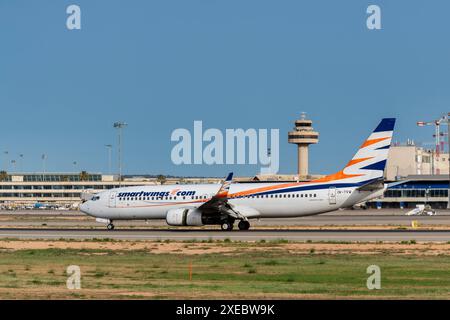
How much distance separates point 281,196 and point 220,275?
3189 centimetres

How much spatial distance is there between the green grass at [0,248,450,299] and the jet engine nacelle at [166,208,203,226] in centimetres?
1865

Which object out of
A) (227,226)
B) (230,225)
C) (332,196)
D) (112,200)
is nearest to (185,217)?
(227,226)

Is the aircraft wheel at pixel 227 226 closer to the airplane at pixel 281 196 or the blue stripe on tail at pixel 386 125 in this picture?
the airplane at pixel 281 196

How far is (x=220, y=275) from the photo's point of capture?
38469mm

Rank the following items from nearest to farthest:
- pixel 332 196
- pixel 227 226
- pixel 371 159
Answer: pixel 332 196
pixel 371 159
pixel 227 226

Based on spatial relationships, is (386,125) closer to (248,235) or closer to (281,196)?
(281,196)

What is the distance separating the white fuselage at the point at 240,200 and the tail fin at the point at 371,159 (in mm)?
1307

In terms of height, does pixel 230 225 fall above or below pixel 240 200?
below

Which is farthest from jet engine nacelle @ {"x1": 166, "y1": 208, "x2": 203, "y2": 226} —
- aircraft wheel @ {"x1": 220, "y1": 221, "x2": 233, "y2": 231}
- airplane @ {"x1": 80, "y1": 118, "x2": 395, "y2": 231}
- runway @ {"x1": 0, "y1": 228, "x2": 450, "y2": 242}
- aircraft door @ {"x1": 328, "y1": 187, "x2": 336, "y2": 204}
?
aircraft door @ {"x1": 328, "y1": 187, "x2": 336, "y2": 204}

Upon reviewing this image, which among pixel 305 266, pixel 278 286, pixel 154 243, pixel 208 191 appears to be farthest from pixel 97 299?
pixel 208 191

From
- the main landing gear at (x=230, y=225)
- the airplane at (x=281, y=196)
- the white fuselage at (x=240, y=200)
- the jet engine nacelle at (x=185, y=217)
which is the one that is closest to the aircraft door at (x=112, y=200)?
the white fuselage at (x=240, y=200)

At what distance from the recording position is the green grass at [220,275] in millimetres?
31828

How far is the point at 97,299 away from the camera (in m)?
29.6
